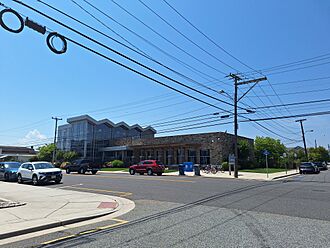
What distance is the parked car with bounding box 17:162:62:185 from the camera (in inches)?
776

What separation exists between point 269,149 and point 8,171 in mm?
48994

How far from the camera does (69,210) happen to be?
30.7 feet

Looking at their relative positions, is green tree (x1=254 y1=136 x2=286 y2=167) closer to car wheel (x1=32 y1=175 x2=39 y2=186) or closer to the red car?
the red car

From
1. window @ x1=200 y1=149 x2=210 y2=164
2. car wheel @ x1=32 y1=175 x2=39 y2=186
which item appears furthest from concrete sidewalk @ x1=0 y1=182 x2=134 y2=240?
window @ x1=200 y1=149 x2=210 y2=164

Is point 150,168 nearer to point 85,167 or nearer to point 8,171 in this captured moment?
point 85,167

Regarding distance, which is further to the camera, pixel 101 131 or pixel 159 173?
pixel 101 131

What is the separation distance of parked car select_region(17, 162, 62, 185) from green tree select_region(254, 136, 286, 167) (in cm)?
3901

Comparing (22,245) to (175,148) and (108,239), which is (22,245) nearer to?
(108,239)

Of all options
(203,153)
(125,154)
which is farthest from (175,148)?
(125,154)

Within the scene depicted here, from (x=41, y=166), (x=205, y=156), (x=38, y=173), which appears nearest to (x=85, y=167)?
(x=41, y=166)

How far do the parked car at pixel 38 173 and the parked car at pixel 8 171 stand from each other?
1683mm

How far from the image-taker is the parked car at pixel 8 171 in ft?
75.4

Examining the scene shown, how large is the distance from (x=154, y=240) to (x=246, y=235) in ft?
6.63

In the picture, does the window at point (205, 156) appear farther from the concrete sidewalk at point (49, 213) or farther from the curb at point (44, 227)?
the curb at point (44, 227)
